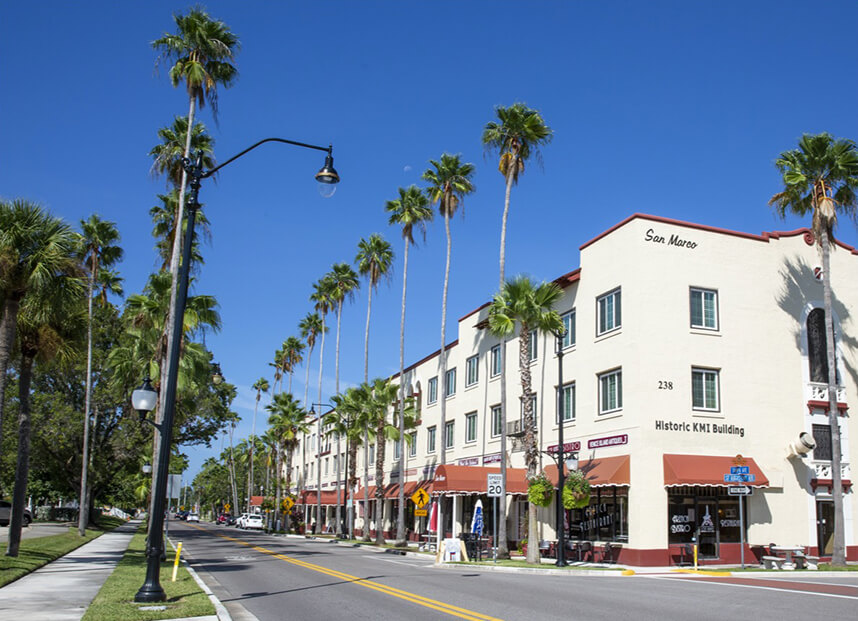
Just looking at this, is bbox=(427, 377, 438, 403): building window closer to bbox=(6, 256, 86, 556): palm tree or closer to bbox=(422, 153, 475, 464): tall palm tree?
bbox=(422, 153, 475, 464): tall palm tree

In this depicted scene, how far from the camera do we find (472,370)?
44.8 m

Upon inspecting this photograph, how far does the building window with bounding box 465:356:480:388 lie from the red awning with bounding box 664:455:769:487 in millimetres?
17113

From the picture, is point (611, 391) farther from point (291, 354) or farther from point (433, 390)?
point (291, 354)

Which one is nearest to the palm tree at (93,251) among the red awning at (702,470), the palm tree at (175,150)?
the palm tree at (175,150)

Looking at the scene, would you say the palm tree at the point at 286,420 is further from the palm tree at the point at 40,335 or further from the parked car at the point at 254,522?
the palm tree at the point at 40,335

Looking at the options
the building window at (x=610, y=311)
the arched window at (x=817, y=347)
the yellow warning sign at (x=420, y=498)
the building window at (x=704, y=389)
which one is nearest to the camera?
the building window at (x=704, y=389)

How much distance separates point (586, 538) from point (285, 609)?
65.1 ft

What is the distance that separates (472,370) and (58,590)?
30.7 meters

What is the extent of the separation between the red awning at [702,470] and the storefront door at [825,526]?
152 inches

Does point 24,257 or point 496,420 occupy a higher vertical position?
point 24,257

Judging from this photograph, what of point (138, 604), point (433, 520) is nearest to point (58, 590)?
point (138, 604)

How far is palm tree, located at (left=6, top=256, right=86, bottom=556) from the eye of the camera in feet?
72.6

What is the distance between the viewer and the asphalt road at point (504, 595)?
13.1m

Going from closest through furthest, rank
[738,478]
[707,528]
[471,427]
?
1. [738,478]
2. [707,528]
3. [471,427]
